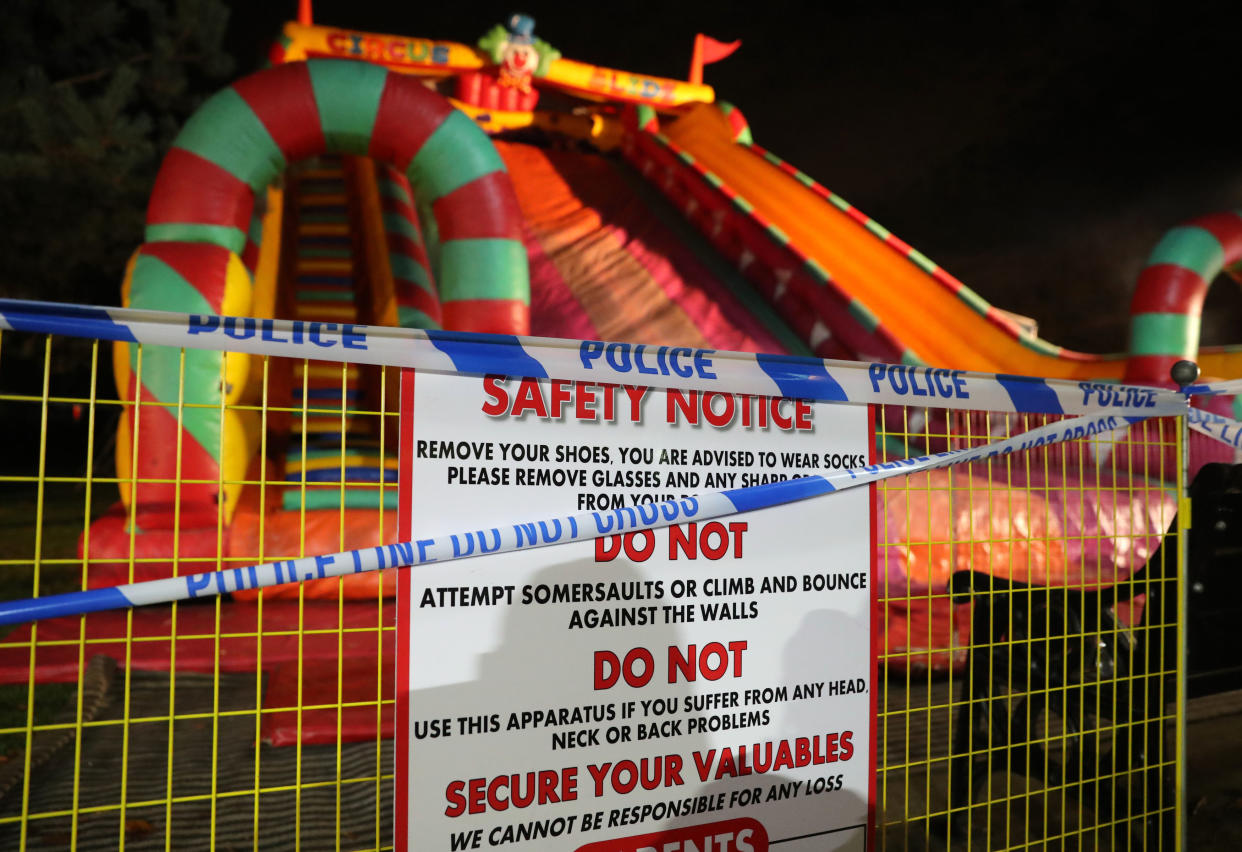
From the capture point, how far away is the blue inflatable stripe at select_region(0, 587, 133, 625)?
1055 millimetres

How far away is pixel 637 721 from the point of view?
1.42 metres

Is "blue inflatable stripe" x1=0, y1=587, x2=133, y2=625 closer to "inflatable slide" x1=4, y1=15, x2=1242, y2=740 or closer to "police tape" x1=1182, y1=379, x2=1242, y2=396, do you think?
"inflatable slide" x1=4, y1=15, x2=1242, y2=740

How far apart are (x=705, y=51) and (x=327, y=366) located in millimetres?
6870

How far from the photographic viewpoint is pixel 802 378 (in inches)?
62.1

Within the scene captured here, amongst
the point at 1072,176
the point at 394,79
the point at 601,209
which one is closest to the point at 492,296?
the point at 394,79

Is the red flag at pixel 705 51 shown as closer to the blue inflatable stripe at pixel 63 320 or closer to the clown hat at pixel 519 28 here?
the clown hat at pixel 519 28

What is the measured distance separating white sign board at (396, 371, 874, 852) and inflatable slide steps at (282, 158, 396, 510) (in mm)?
3090

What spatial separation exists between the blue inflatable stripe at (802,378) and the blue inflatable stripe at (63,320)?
107cm

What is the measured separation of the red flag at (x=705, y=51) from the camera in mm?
10102

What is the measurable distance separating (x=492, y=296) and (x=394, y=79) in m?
1.43

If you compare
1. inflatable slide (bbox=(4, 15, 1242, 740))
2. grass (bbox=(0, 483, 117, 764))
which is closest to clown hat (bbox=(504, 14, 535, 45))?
inflatable slide (bbox=(4, 15, 1242, 740))

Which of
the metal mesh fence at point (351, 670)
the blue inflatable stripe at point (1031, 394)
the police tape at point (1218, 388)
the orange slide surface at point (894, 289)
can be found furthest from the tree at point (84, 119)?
the police tape at point (1218, 388)

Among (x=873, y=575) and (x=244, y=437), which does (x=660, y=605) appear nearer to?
(x=873, y=575)

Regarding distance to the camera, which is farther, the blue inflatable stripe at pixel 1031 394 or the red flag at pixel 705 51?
the red flag at pixel 705 51
